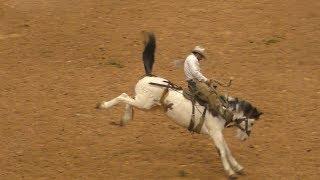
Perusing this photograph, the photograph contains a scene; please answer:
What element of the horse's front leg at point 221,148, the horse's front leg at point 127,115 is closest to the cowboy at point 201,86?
the horse's front leg at point 221,148

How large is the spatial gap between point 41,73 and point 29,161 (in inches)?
197

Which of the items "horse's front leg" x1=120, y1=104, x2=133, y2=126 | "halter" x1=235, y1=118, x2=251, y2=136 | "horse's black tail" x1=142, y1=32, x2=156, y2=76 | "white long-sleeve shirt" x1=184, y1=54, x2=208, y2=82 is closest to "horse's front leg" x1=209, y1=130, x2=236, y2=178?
"halter" x1=235, y1=118, x2=251, y2=136

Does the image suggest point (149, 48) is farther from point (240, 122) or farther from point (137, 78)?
point (137, 78)

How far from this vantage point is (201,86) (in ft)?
35.0

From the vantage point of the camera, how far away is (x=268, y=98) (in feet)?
47.8

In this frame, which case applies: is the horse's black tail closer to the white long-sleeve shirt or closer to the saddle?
the saddle

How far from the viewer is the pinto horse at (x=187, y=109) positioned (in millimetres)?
10703

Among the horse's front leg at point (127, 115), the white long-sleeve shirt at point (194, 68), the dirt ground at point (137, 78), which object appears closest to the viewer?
the white long-sleeve shirt at point (194, 68)

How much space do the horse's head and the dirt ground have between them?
98 centimetres

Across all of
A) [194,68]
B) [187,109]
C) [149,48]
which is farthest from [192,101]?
[149,48]

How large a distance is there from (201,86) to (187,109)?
19.5 inches

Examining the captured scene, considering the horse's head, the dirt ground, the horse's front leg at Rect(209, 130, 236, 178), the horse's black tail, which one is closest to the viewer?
the horse's front leg at Rect(209, 130, 236, 178)

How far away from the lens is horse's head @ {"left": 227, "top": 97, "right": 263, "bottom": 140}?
35.5 ft

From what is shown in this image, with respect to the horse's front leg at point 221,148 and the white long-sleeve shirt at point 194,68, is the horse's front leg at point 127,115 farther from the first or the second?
the horse's front leg at point 221,148
